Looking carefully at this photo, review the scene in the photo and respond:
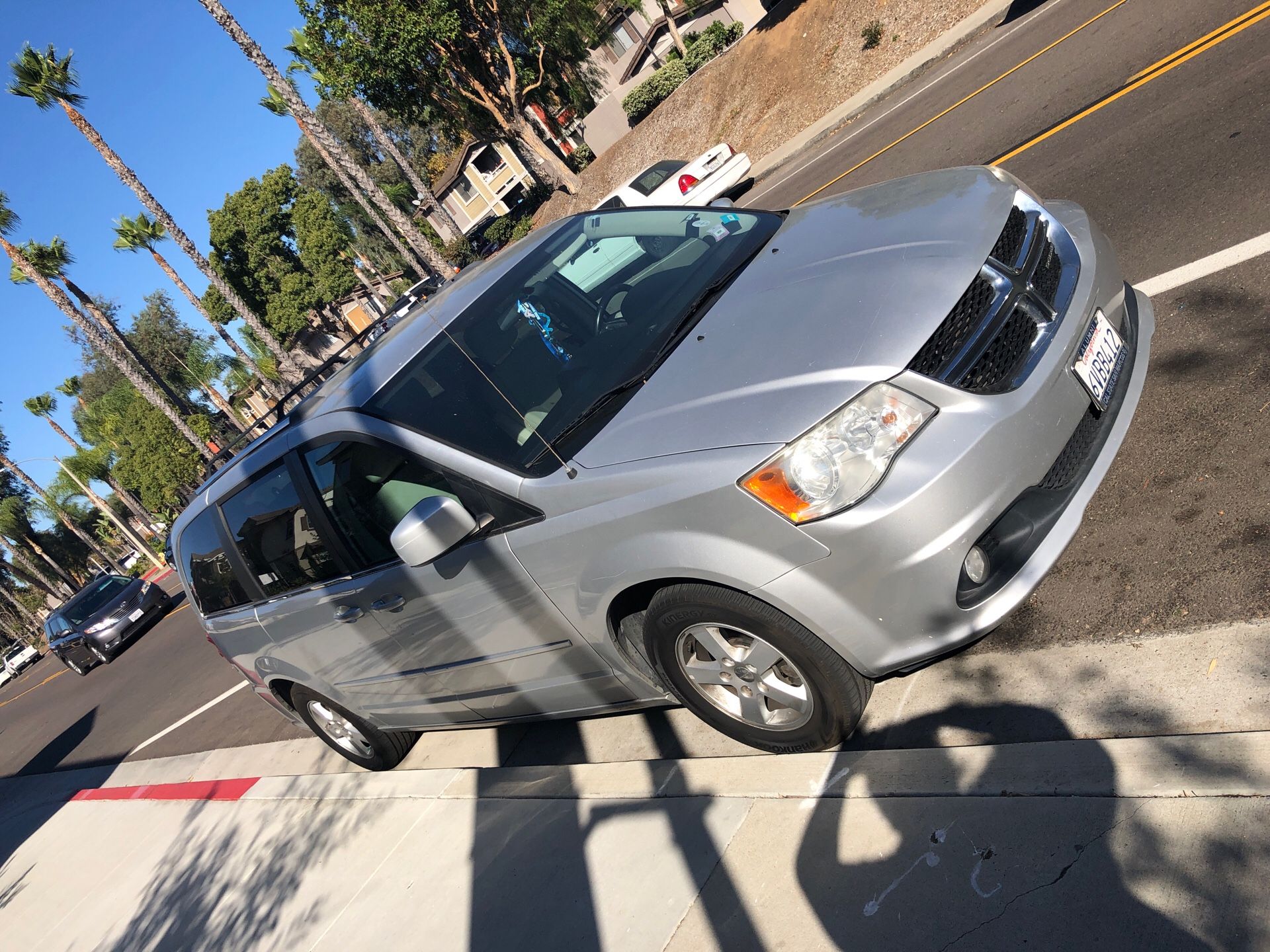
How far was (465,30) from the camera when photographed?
36.5 meters

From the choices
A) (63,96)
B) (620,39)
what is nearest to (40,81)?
(63,96)

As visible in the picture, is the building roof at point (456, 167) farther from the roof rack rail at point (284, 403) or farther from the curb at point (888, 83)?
the roof rack rail at point (284, 403)

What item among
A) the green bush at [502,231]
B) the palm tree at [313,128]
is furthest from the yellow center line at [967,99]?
the green bush at [502,231]

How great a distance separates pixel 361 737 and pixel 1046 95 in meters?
9.31

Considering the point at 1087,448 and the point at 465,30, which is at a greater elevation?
the point at 465,30

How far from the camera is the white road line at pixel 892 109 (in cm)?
1456

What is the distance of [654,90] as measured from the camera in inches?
1598

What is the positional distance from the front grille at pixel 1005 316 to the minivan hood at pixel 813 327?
55 mm

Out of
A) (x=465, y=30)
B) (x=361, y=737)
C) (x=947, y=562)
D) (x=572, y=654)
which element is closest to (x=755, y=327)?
(x=947, y=562)

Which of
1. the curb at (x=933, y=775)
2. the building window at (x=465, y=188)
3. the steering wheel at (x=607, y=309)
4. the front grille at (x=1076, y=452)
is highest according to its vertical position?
the building window at (x=465, y=188)

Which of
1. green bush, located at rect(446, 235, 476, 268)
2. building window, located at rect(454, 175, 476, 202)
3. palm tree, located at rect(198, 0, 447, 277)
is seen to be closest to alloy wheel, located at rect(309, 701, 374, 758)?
palm tree, located at rect(198, 0, 447, 277)

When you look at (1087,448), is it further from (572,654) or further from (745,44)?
(745,44)

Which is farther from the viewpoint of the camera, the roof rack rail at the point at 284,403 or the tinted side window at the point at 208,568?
the roof rack rail at the point at 284,403

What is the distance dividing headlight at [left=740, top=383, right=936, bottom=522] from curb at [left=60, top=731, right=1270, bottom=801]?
3.15 feet
